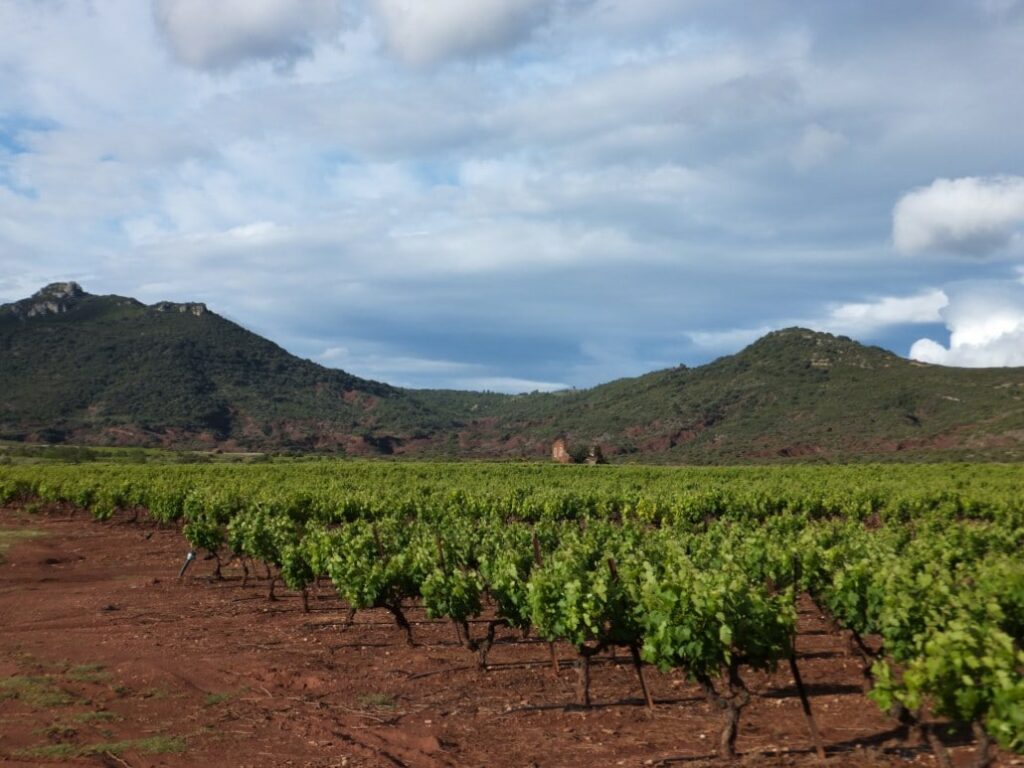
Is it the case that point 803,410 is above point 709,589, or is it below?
above

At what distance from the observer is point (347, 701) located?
10984mm

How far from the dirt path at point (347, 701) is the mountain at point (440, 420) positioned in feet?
214

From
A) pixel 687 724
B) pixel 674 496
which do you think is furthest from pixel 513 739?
pixel 674 496

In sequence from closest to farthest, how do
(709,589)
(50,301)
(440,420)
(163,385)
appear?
(709,589), (163,385), (50,301), (440,420)

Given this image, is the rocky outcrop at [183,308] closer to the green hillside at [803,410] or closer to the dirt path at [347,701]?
the green hillside at [803,410]

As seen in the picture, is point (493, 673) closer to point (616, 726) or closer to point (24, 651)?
point (616, 726)

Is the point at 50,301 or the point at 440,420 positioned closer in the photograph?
the point at 50,301

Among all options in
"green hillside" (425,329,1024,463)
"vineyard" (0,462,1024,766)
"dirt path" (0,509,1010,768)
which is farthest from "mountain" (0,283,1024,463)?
"dirt path" (0,509,1010,768)

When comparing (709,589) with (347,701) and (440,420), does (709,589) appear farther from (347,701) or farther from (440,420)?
(440,420)

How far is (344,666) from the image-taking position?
12.9 m

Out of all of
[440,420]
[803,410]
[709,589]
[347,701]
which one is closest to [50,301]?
[440,420]

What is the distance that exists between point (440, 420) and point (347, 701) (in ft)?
512

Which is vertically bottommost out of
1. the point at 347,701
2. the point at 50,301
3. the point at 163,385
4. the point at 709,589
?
the point at 347,701

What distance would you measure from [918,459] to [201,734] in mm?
70289
